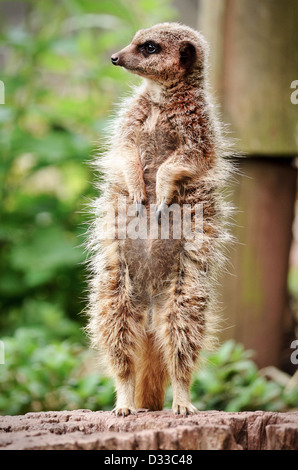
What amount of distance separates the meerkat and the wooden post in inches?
86.3

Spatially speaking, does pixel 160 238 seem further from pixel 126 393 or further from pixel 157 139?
pixel 126 393

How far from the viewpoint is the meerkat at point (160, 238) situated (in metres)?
3.51

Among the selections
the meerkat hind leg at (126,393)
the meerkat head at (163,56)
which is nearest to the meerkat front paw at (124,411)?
the meerkat hind leg at (126,393)

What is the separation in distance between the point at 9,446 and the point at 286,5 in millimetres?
4681

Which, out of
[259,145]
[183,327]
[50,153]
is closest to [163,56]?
[183,327]

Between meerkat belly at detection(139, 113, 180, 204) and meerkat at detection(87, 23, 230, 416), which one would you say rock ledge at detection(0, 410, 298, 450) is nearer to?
meerkat at detection(87, 23, 230, 416)

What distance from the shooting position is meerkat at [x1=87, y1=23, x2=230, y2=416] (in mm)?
3510

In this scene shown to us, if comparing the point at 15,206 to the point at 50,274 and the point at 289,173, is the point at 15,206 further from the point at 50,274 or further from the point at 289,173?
the point at 289,173

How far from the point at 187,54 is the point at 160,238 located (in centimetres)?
105

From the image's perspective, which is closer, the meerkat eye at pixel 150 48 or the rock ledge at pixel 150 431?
the rock ledge at pixel 150 431

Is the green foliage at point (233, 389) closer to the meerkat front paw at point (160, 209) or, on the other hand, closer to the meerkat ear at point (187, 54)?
the meerkat front paw at point (160, 209)

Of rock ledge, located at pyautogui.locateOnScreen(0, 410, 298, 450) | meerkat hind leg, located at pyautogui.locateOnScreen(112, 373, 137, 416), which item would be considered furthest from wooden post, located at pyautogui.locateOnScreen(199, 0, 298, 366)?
rock ledge, located at pyautogui.locateOnScreen(0, 410, 298, 450)

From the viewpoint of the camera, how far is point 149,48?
364cm
